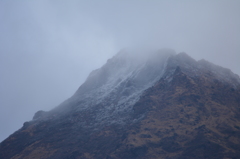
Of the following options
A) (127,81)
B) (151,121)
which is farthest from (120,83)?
(151,121)

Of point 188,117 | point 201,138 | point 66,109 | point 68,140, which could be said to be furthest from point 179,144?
point 66,109

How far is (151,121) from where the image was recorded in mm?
76688

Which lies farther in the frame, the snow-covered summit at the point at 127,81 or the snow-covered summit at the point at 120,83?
the snow-covered summit at the point at 120,83

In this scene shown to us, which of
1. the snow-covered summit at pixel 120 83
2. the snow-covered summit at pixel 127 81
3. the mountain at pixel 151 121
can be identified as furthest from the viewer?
the snow-covered summit at pixel 120 83

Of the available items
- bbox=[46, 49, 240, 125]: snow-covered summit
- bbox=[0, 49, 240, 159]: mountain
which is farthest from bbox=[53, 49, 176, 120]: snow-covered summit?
bbox=[0, 49, 240, 159]: mountain

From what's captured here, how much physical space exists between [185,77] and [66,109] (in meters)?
61.1

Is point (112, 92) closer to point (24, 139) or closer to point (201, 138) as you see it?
point (24, 139)

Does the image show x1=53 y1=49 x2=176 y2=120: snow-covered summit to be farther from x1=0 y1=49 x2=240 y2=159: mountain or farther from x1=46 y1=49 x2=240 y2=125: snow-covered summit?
x1=0 y1=49 x2=240 y2=159: mountain

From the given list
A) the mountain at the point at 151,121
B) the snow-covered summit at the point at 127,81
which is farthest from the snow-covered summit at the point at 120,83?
the mountain at the point at 151,121

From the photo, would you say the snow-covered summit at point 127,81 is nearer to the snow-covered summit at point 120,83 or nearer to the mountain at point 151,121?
the snow-covered summit at point 120,83

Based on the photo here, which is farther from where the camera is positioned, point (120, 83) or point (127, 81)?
point (120, 83)

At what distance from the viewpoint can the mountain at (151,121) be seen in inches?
2559

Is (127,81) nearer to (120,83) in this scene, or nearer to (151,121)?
(120,83)

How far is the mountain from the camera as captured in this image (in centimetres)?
6500
